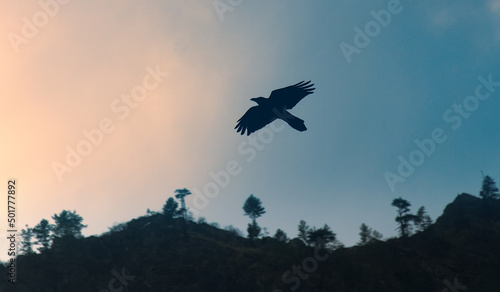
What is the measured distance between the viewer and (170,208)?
9519 centimetres

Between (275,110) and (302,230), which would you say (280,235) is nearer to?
(302,230)

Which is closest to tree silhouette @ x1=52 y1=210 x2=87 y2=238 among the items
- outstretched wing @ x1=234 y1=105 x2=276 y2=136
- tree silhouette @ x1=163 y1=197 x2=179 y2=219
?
tree silhouette @ x1=163 y1=197 x2=179 y2=219

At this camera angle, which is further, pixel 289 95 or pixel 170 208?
pixel 170 208

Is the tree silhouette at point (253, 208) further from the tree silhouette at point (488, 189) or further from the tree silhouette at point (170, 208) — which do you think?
the tree silhouette at point (488, 189)

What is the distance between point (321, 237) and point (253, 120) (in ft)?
155

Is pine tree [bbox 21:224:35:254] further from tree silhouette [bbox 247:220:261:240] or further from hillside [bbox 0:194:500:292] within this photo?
tree silhouette [bbox 247:220:261:240]

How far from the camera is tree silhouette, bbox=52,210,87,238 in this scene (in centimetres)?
8562

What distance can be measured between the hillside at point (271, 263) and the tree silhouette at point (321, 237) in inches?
79.7

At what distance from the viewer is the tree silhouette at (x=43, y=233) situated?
81500 mm

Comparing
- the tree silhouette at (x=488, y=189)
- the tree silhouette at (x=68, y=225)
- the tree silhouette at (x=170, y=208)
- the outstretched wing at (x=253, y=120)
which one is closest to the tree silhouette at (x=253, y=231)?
the tree silhouette at (x=170, y=208)

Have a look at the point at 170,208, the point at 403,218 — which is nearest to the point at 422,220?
the point at 403,218

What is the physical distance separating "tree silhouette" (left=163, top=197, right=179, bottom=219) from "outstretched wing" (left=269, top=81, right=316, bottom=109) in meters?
78.1

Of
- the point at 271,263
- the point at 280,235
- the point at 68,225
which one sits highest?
the point at 68,225

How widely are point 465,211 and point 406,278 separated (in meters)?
A: 40.1
